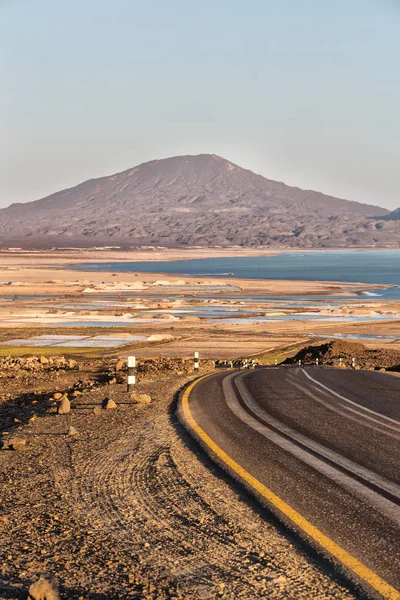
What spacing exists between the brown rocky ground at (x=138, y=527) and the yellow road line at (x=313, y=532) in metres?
0.20

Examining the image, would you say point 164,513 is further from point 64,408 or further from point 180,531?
point 64,408

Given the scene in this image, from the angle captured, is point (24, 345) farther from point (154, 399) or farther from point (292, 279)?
point (292, 279)

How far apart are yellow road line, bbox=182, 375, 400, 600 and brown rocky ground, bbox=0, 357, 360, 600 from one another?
20cm

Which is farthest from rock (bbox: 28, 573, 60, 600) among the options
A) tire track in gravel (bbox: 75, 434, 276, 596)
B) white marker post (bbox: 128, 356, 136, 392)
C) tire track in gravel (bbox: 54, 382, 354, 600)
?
white marker post (bbox: 128, 356, 136, 392)

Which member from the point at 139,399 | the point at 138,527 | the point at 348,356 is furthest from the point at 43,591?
the point at 348,356

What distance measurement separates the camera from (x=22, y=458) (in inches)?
451

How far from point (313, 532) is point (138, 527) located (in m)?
1.72

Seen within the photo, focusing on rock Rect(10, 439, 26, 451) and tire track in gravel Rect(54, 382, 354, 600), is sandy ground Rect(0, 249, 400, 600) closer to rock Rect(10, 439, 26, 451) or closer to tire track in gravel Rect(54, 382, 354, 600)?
tire track in gravel Rect(54, 382, 354, 600)

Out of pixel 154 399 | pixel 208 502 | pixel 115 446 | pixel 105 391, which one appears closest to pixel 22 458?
pixel 115 446

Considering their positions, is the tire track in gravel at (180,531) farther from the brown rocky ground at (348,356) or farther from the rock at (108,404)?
the brown rocky ground at (348,356)

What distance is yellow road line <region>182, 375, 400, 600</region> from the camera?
20.4 feet

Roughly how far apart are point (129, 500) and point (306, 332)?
181 feet

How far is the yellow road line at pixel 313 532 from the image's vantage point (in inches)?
245

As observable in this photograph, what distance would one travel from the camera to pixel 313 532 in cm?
762
